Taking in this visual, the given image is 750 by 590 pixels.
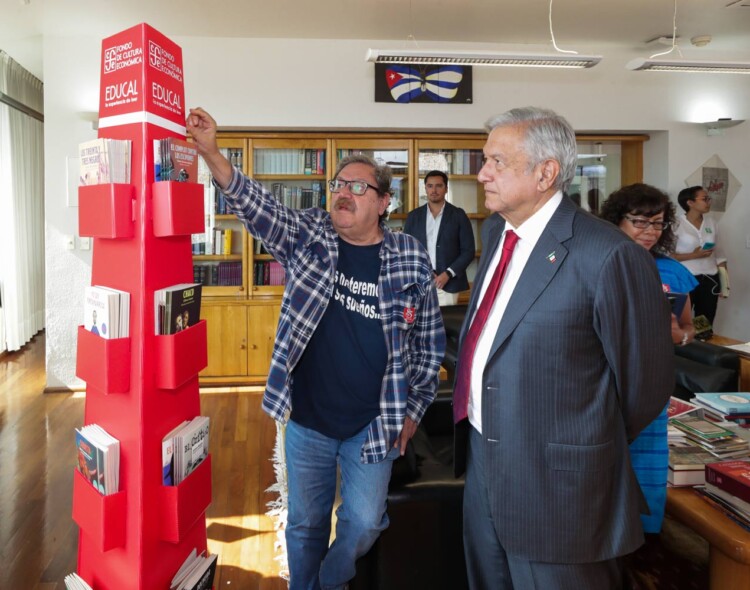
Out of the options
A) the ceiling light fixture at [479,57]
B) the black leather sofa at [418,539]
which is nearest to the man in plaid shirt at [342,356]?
the black leather sofa at [418,539]

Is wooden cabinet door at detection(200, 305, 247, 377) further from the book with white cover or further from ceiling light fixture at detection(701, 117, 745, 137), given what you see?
ceiling light fixture at detection(701, 117, 745, 137)

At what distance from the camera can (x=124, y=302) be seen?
1.53 m

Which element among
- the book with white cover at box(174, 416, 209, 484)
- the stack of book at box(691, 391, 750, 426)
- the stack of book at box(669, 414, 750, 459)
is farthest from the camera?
the stack of book at box(691, 391, 750, 426)

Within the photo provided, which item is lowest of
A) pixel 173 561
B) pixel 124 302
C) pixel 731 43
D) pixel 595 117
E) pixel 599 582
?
pixel 173 561

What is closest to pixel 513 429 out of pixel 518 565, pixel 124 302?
pixel 518 565

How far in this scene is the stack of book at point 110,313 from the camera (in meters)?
1.50

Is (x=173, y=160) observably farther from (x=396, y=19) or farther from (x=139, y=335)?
(x=396, y=19)

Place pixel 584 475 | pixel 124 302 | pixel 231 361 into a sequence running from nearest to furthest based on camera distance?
pixel 584 475
pixel 124 302
pixel 231 361

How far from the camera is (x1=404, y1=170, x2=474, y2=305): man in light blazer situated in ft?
16.9

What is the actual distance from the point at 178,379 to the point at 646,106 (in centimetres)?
534

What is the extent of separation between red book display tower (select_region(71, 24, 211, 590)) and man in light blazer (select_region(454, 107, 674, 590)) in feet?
2.73

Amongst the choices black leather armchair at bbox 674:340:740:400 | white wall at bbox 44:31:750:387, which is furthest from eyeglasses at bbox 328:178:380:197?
white wall at bbox 44:31:750:387

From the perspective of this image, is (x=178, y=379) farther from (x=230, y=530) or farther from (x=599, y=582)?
(x=230, y=530)

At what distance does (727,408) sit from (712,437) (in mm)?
304
